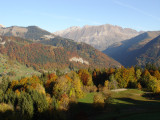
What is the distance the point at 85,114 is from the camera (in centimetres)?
6994

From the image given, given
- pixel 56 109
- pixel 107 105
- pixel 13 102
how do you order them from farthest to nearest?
pixel 13 102
pixel 107 105
pixel 56 109

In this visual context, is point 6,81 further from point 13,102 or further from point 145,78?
point 145,78

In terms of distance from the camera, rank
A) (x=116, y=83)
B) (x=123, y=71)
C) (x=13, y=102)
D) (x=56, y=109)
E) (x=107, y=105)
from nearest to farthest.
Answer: (x=56, y=109) < (x=107, y=105) < (x=13, y=102) < (x=116, y=83) < (x=123, y=71)

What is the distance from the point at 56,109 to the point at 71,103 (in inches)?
426

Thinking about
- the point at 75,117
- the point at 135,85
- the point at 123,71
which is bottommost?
the point at 75,117

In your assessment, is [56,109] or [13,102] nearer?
[56,109]

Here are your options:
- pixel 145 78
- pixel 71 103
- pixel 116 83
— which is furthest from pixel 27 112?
pixel 145 78

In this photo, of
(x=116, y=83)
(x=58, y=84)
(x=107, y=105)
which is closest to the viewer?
(x=107, y=105)

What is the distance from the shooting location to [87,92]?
11738 centimetres

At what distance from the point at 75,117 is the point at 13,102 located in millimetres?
38368

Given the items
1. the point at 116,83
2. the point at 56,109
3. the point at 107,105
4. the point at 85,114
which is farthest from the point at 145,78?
the point at 56,109

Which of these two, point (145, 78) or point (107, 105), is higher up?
point (145, 78)

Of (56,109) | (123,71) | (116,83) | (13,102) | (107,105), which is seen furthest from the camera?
(123,71)

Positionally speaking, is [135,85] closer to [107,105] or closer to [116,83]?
[116,83]
